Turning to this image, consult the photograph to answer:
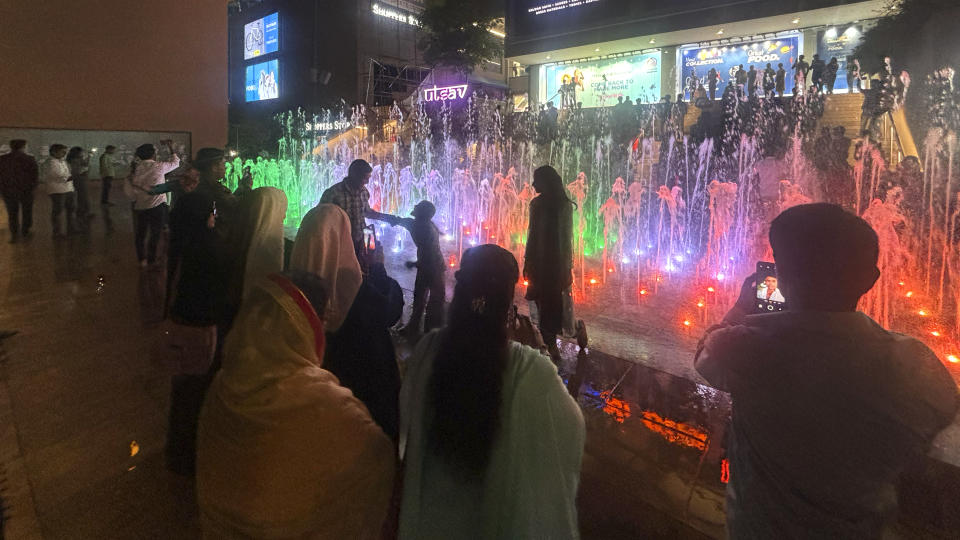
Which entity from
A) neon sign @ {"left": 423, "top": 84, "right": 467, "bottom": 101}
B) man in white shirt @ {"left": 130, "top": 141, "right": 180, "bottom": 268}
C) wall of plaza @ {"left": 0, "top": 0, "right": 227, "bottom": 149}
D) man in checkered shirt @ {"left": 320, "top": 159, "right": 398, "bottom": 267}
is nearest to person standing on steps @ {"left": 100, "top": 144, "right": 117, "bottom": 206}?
man in white shirt @ {"left": 130, "top": 141, "right": 180, "bottom": 268}

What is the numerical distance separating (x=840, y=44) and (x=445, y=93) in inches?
592

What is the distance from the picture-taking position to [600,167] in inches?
520

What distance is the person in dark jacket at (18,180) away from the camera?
317 inches

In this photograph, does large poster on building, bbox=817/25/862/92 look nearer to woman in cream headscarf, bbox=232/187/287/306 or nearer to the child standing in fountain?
the child standing in fountain

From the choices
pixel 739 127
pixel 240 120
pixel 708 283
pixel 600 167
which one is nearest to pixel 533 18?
pixel 600 167

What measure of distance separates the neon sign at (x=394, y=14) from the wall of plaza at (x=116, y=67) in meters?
25.8

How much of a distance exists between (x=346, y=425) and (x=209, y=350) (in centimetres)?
215

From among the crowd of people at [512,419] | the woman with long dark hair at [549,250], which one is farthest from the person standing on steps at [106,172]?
the crowd of people at [512,419]

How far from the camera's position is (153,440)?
3.34m

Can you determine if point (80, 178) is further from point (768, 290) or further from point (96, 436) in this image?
point (768, 290)

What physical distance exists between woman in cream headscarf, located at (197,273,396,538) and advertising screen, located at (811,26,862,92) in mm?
18647

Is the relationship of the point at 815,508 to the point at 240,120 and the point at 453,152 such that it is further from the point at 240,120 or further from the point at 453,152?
the point at 240,120

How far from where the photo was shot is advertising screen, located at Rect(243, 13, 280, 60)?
3516 cm

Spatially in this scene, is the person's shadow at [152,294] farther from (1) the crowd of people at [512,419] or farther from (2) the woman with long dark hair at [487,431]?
(2) the woman with long dark hair at [487,431]
